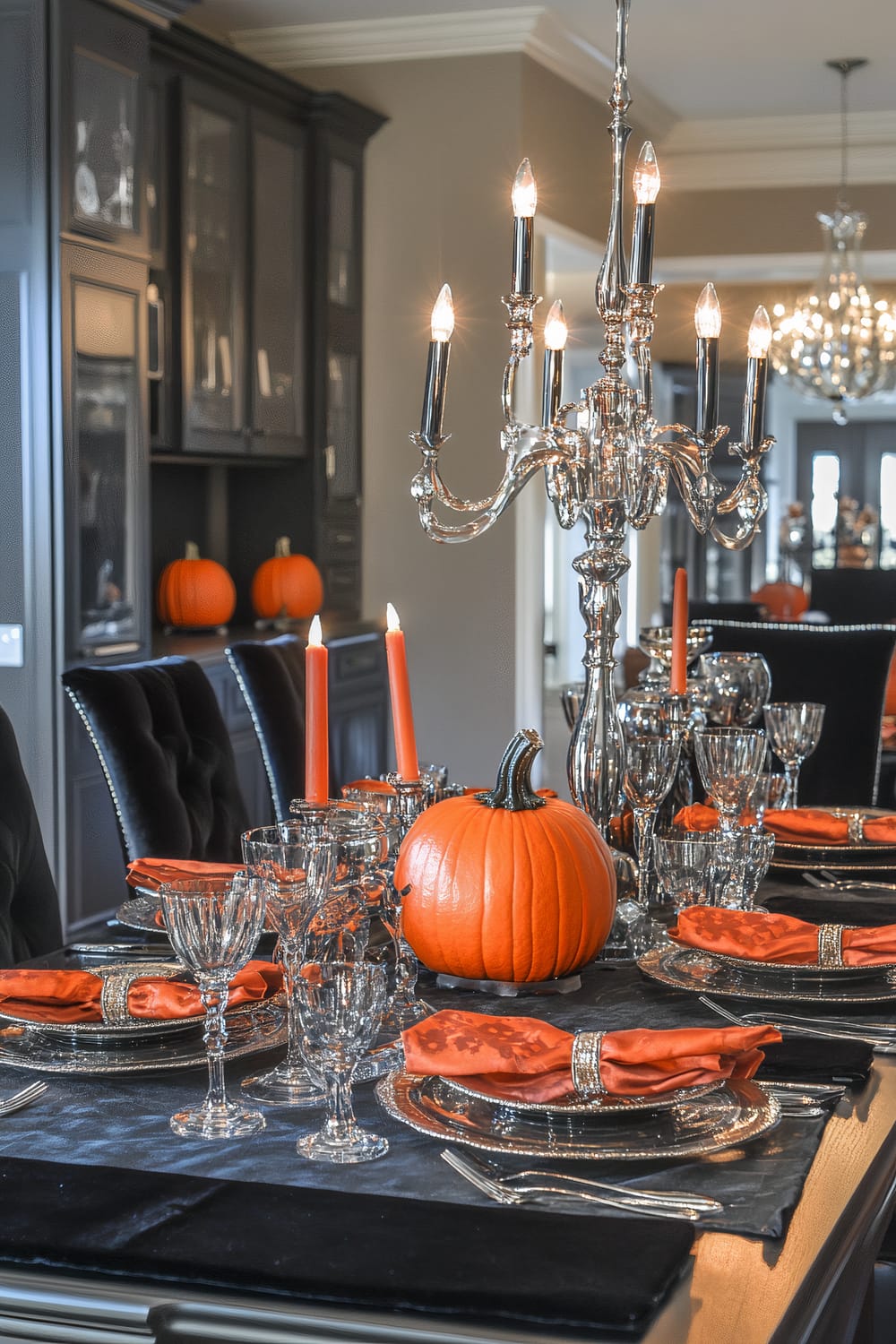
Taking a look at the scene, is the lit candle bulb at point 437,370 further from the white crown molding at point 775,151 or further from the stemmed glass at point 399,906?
the white crown molding at point 775,151

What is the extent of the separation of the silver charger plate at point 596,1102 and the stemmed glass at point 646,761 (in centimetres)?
57

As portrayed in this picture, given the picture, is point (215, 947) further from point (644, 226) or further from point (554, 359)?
point (554, 359)

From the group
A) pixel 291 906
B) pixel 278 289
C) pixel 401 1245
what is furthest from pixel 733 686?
pixel 278 289

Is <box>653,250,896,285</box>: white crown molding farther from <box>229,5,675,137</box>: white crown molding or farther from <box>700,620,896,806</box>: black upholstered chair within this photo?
<box>700,620,896,806</box>: black upholstered chair

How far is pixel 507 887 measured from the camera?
139cm

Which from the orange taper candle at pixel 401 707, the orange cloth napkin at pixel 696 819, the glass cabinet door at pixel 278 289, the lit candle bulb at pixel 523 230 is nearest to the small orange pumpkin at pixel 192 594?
the glass cabinet door at pixel 278 289

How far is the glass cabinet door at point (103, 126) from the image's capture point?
11.9ft

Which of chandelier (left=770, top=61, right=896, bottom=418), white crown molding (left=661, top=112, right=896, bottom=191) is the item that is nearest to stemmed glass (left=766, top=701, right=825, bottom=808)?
chandelier (left=770, top=61, right=896, bottom=418)

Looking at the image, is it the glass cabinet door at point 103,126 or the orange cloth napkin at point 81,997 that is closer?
the orange cloth napkin at point 81,997

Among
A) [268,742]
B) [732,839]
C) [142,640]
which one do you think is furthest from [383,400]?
[732,839]

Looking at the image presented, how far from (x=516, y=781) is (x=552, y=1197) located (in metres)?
0.54

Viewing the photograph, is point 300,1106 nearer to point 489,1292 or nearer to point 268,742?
point 489,1292

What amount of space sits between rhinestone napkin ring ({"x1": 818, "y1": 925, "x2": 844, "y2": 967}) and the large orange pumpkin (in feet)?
0.67

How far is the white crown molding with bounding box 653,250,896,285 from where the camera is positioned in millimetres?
6746
